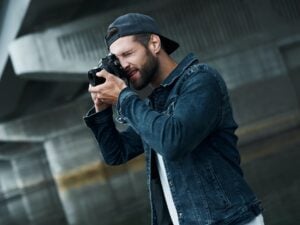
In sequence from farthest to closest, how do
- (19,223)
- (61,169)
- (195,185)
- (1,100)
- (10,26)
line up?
(61,169) → (1,100) → (10,26) → (19,223) → (195,185)

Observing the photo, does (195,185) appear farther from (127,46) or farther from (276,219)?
(276,219)

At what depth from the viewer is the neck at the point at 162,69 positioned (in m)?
2.94

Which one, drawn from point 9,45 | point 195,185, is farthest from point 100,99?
point 9,45

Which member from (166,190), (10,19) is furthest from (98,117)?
(10,19)

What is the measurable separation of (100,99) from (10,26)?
62.5 ft

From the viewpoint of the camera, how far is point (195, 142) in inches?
106

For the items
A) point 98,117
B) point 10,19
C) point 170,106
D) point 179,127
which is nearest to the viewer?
point 179,127

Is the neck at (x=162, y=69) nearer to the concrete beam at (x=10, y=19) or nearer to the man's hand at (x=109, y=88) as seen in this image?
the man's hand at (x=109, y=88)

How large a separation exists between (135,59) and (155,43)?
108 mm

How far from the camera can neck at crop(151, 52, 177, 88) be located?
116 inches

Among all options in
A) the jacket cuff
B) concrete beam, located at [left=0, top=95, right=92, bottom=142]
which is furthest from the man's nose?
concrete beam, located at [left=0, top=95, right=92, bottom=142]

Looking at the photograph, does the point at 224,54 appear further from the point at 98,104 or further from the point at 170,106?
the point at 170,106

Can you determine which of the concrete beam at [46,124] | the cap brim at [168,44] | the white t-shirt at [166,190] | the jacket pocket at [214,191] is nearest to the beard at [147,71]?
the cap brim at [168,44]

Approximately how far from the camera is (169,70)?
295 cm
